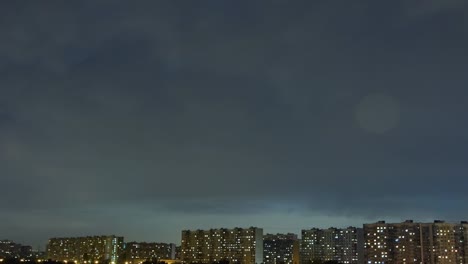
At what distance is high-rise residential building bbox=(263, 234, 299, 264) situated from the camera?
145 metres

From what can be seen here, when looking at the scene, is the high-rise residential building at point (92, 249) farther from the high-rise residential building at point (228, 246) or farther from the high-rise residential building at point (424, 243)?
the high-rise residential building at point (424, 243)

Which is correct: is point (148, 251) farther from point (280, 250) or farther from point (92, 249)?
point (280, 250)

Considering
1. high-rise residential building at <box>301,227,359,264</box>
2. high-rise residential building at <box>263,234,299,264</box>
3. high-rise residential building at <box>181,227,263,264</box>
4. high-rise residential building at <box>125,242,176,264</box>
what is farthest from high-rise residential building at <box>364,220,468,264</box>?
high-rise residential building at <box>125,242,176,264</box>

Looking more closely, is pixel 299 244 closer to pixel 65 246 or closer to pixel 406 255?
pixel 406 255

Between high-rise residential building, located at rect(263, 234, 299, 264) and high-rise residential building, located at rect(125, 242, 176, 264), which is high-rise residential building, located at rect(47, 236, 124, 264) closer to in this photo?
high-rise residential building, located at rect(125, 242, 176, 264)

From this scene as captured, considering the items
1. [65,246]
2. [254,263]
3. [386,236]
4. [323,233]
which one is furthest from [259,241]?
[65,246]

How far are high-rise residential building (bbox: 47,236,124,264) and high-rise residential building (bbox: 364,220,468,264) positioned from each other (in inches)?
3154

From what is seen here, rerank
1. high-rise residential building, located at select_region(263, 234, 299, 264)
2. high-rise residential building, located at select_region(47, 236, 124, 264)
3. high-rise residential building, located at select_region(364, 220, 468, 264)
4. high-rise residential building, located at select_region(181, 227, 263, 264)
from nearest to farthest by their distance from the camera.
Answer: high-rise residential building, located at select_region(364, 220, 468, 264) < high-rise residential building, located at select_region(181, 227, 263, 264) < high-rise residential building, located at select_region(263, 234, 299, 264) < high-rise residential building, located at select_region(47, 236, 124, 264)

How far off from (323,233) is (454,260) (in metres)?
34.7

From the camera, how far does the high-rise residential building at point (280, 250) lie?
145375 mm

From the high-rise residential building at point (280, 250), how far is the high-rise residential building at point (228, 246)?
14.0 meters

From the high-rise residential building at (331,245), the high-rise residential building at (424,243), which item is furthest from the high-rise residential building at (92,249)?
the high-rise residential building at (424,243)

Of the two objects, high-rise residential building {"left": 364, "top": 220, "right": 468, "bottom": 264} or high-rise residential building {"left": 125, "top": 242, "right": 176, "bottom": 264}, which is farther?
high-rise residential building {"left": 125, "top": 242, "right": 176, "bottom": 264}

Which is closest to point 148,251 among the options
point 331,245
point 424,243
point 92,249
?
point 92,249
